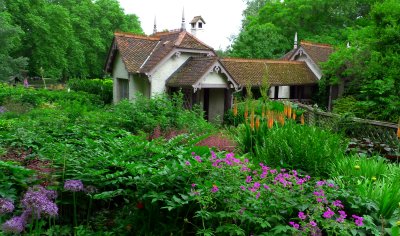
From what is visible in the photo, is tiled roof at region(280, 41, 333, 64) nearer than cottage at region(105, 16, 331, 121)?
No

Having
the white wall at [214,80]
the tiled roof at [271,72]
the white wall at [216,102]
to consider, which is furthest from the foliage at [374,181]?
the tiled roof at [271,72]

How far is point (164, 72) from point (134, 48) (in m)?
2.58

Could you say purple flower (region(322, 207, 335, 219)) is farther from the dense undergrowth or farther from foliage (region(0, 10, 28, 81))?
foliage (region(0, 10, 28, 81))

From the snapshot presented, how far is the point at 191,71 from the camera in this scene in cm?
1875

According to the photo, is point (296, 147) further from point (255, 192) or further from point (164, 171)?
point (164, 171)

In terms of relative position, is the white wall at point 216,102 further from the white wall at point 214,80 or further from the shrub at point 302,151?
the shrub at point 302,151

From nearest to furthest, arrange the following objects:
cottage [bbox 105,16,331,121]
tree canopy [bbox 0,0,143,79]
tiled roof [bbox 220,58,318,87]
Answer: cottage [bbox 105,16,331,121], tiled roof [bbox 220,58,318,87], tree canopy [bbox 0,0,143,79]

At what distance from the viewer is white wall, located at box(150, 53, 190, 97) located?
18984 millimetres

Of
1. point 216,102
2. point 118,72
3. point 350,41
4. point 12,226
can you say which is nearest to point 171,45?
point 216,102

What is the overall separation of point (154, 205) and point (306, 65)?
77.8ft

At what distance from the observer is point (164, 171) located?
3.54m

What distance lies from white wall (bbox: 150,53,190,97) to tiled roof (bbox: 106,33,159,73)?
1126 millimetres

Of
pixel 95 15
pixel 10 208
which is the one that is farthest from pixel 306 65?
pixel 95 15

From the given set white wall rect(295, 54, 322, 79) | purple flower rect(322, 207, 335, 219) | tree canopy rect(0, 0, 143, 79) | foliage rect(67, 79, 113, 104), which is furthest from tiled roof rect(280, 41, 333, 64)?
purple flower rect(322, 207, 335, 219)
